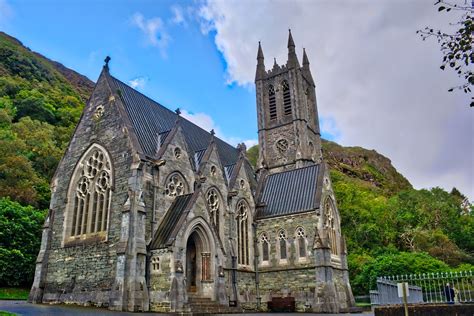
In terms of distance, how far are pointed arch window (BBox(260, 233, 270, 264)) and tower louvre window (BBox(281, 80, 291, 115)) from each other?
2093cm

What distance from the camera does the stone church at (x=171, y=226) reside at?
21.1 m

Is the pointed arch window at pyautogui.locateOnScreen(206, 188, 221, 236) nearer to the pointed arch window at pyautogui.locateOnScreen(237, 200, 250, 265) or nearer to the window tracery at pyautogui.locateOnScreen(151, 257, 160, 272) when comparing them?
the pointed arch window at pyautogui.locateOnScreen(237, 200, 250, 265)

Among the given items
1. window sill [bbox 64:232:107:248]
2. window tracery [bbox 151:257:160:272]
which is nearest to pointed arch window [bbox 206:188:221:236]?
window tracery [bbox 151:257:160:272]

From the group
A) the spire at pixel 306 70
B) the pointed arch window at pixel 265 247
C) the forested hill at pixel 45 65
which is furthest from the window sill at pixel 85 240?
the forested hill at pixel 45 65

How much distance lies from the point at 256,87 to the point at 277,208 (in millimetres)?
24466

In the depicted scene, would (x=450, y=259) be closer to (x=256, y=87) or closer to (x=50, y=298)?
(x=256, y=87)

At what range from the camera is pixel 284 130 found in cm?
4850

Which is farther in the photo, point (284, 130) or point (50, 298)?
point (284, 130)

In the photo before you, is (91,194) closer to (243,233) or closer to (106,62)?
(106,62)

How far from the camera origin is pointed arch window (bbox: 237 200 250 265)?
100 ft

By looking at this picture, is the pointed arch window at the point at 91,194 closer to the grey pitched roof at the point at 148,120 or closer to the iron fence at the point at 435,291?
the grey pitched roof at the point at 148,120

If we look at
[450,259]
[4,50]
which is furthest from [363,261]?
[4,50]

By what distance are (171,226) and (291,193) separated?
44.1ft

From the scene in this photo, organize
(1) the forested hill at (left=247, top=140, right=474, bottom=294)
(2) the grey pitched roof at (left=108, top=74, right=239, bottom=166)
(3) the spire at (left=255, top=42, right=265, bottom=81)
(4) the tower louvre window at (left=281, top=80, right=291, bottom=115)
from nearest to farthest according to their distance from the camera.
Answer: (2) the grey pitched roof at (left=108, top=74, right=239, bottom=166)
(1) the forested hill at (left=247, top=140, right=474, bottom=294)
(4) the tower louvre window at (left=281, top=80, right=291, bottom=115)
(3) the spire at (left=255, top=42, right=265, bottom=81)
